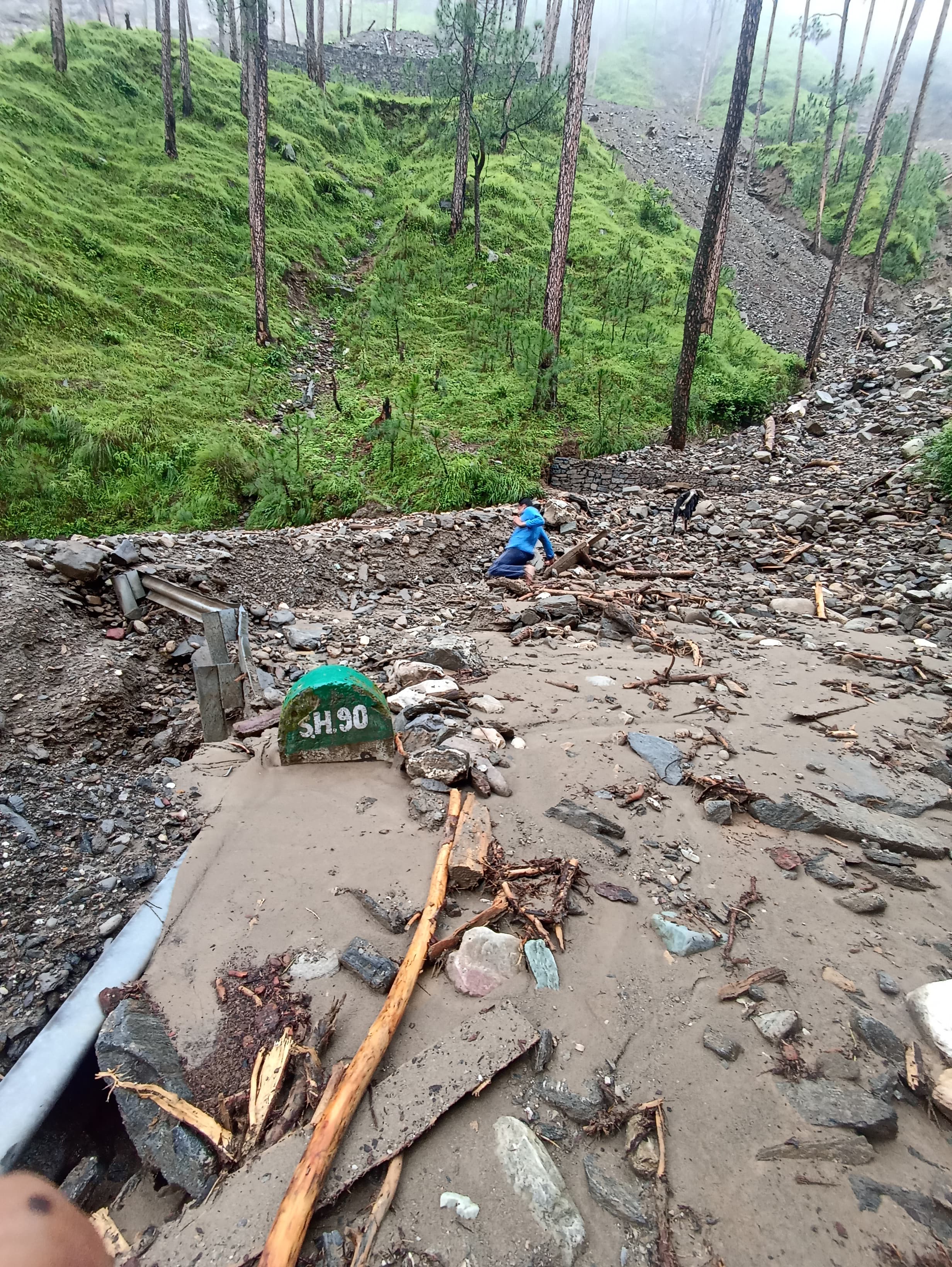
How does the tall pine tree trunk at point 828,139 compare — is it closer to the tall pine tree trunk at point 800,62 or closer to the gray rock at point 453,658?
the tall pine tree trunk at point 800,62

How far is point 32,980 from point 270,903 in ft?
2.73

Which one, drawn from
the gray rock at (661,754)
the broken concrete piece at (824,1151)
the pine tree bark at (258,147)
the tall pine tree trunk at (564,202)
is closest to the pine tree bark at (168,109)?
the pine tree bark at (258,147)

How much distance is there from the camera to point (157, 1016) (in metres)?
2.04

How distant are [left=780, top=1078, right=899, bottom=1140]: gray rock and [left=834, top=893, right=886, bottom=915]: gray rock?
2.57 feet

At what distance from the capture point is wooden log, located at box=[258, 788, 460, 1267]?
4.60 ft

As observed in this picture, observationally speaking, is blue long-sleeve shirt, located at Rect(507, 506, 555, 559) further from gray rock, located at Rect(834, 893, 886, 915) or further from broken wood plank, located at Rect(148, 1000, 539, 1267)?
broken wood plank, located at Rect(148, 1000, 539, 1267)

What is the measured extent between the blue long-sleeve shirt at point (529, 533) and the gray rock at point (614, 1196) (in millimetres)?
5604

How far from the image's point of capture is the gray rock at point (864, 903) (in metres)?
2.36

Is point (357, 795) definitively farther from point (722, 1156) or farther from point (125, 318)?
point (125, 318)

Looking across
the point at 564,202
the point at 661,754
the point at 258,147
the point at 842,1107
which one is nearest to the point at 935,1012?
the point at 842,1107

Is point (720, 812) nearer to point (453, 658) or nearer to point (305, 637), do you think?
point (453, 658)

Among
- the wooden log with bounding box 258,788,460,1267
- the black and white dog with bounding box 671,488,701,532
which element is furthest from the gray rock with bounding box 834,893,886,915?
the black and white dog with bounding box 671,488,701,532

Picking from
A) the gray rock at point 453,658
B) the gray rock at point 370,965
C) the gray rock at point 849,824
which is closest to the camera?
the gray rock at point 370,965

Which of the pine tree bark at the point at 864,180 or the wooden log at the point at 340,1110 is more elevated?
the pine tree bark at the point at 864,180
